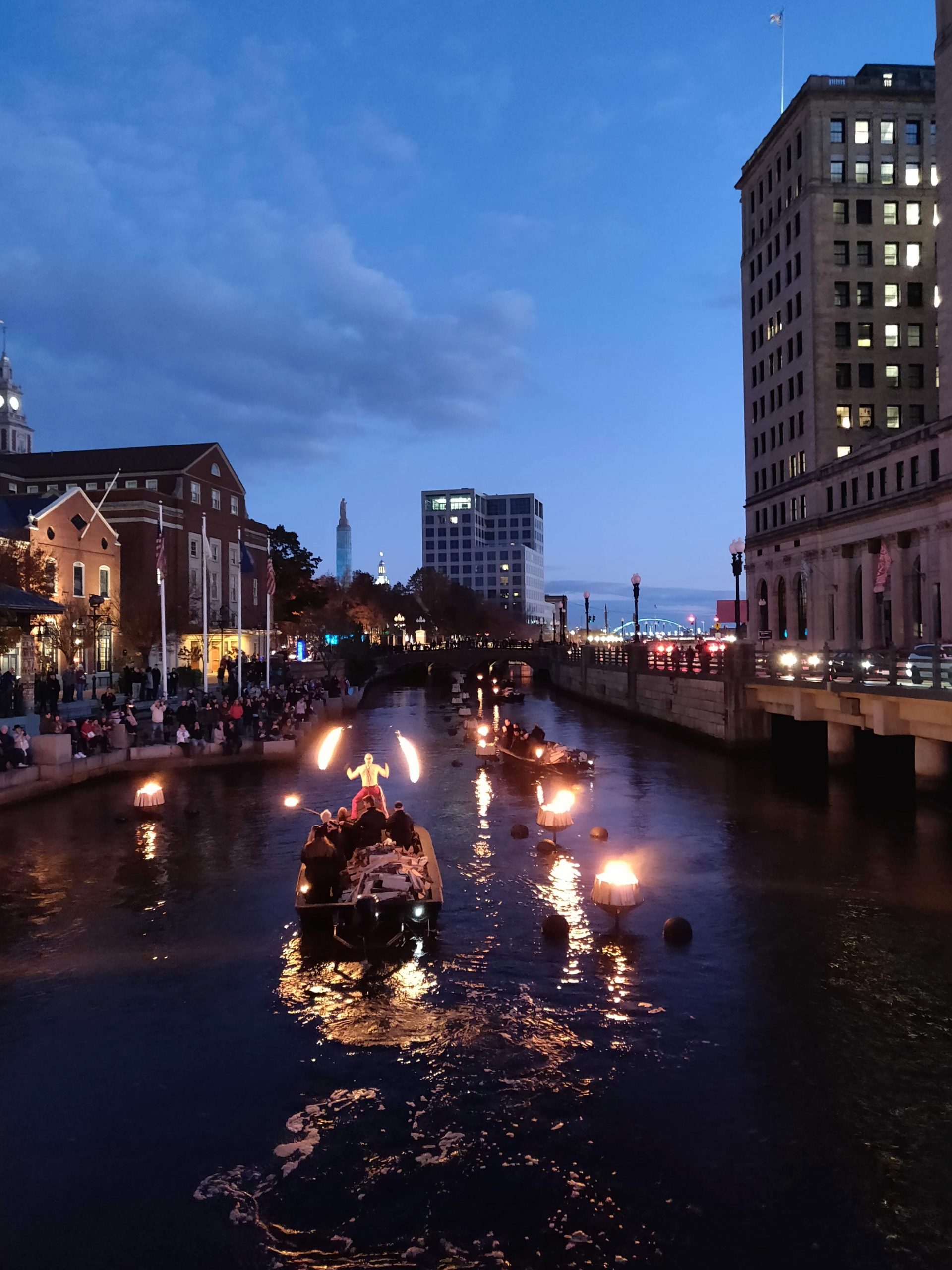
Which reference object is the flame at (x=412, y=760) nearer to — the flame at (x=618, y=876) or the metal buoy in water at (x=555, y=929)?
the metal buoy in water at (x=555, y=929)

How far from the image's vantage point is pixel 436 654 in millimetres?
119625

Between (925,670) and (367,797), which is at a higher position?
(925,670)

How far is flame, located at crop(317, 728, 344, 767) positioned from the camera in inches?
1505

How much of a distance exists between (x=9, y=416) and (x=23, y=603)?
130 meters

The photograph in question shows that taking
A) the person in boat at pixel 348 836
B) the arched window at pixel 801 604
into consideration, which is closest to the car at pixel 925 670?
the person in boat at pixel 348 836

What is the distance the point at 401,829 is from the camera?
17.6 m

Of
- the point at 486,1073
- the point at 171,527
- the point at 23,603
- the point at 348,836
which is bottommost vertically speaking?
the point at 486,1073

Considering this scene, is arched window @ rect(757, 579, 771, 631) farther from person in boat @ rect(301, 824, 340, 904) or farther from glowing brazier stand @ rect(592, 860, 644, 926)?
person in boat @ rect(301, 824, 340, 904)

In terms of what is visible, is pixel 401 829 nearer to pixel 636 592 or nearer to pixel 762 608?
pixel 636 592

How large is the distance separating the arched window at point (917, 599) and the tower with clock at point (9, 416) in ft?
440

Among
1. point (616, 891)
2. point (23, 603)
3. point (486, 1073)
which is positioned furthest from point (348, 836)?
point (23, 603)

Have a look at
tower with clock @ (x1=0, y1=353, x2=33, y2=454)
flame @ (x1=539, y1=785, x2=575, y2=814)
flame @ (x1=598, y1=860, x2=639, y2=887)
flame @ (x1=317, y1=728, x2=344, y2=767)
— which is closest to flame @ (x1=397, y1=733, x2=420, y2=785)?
flame @ (x1=317, y1=728, x2=344, y2=767)

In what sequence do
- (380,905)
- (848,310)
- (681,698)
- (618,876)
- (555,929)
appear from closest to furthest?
(380,905) < (555,929) < (618,876) < (681,698) < (848,310)

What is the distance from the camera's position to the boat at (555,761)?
3512 centimetres
